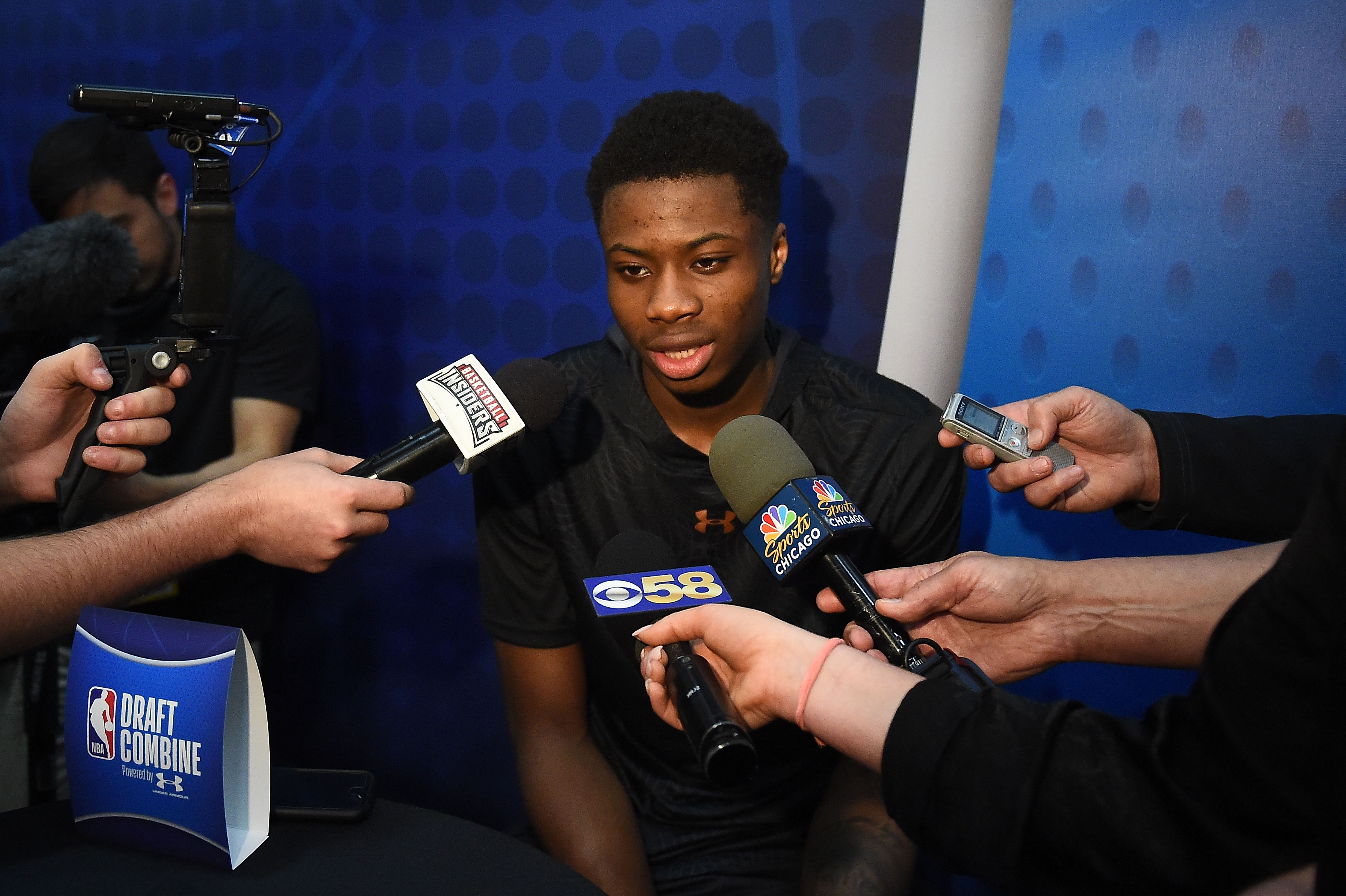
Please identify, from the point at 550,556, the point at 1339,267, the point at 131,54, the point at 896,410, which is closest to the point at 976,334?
the point at 896,410

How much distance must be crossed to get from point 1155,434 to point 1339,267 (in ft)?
1.65

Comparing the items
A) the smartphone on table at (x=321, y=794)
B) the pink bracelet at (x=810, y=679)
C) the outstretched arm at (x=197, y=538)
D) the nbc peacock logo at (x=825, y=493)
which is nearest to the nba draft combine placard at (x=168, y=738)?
the smartphone on table at (x=321, y=794)

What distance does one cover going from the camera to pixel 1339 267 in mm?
1706

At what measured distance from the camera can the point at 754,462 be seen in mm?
1414

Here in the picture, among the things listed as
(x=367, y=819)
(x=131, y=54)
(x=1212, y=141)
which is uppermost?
(x=131, y=54)

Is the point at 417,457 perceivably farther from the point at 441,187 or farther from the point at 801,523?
the point at 441,187

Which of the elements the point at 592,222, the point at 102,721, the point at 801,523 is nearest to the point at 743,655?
the point at 801,523

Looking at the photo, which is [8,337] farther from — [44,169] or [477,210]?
[477,210]

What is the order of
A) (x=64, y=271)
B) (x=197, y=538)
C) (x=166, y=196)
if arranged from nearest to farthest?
(x=197, y=538) < (x=64, y=271) < (x=166, y=196)

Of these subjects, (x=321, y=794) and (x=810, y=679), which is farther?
(x=321, y=794)

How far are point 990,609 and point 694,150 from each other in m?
0.98

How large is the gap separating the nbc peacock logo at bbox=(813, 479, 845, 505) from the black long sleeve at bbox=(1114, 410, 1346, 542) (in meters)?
0.65

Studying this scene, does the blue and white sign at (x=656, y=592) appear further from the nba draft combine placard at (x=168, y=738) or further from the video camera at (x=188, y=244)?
the video camera at (x=188, y=244)

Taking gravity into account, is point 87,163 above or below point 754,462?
above
